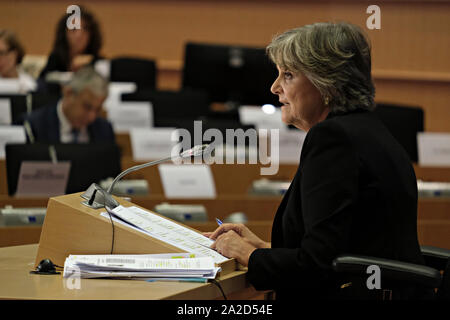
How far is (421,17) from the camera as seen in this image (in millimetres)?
7645

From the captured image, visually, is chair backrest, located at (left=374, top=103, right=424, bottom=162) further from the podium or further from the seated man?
the podium

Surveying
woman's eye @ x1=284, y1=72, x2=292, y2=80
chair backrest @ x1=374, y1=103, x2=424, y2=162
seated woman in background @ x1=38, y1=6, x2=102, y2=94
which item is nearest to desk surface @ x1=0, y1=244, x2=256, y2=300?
woman's eye @ x1=284, y1=72, x2=292, y2=80

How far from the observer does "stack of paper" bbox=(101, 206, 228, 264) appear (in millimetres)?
1994

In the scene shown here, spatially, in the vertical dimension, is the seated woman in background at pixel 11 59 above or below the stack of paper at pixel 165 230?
above

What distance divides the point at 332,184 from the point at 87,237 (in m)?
0.67

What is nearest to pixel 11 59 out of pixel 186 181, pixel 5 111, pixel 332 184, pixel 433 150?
pixel 5 111

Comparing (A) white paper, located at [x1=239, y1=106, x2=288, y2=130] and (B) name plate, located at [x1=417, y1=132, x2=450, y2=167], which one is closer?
(B) name plate, located at [x1=417, y1=132, x2=450, y2=167]

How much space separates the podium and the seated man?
247cm

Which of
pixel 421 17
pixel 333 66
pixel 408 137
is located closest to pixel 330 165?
pixel 333 66

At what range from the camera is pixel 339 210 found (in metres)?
1.81

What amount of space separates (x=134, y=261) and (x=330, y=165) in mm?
566

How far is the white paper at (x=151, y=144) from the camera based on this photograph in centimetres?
413

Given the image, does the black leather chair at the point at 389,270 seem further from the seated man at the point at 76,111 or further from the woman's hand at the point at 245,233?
the seated man at the point at 76,111

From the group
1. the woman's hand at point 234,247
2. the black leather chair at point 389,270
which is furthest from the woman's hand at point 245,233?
the black leather chair at point 389,270
